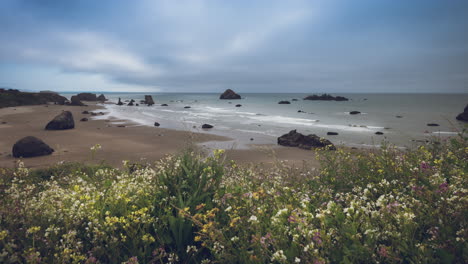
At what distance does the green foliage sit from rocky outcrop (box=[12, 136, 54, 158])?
10887 mm

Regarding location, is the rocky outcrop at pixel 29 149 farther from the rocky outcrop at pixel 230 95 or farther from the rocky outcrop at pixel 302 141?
the rocky outcrop at pixel 230 95

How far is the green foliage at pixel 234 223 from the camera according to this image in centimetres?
253

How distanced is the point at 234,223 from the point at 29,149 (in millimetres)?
14151

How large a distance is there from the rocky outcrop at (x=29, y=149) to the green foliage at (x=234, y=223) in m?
10.9

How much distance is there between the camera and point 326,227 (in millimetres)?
2949

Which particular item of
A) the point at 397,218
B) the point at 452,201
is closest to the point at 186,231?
the point at 397,218

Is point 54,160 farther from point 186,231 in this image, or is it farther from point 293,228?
point 293,228

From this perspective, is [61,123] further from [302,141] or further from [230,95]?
[230,95]

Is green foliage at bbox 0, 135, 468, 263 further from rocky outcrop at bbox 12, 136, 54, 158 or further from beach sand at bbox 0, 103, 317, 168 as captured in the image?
rocky outcrop at bbox 12, 136, 54, 158

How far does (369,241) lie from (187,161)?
323 centimetres

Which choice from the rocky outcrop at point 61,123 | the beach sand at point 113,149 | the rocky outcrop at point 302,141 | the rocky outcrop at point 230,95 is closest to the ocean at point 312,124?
the rocky outcrop at point 302,141

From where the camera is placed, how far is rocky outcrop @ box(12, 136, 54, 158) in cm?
1279

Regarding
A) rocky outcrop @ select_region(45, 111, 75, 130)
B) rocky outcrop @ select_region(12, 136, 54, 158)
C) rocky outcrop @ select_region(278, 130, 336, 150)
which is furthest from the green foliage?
rocky outcrop @ select_region(45, 111, 75, 130)

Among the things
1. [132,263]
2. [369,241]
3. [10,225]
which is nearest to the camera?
[369,241]
